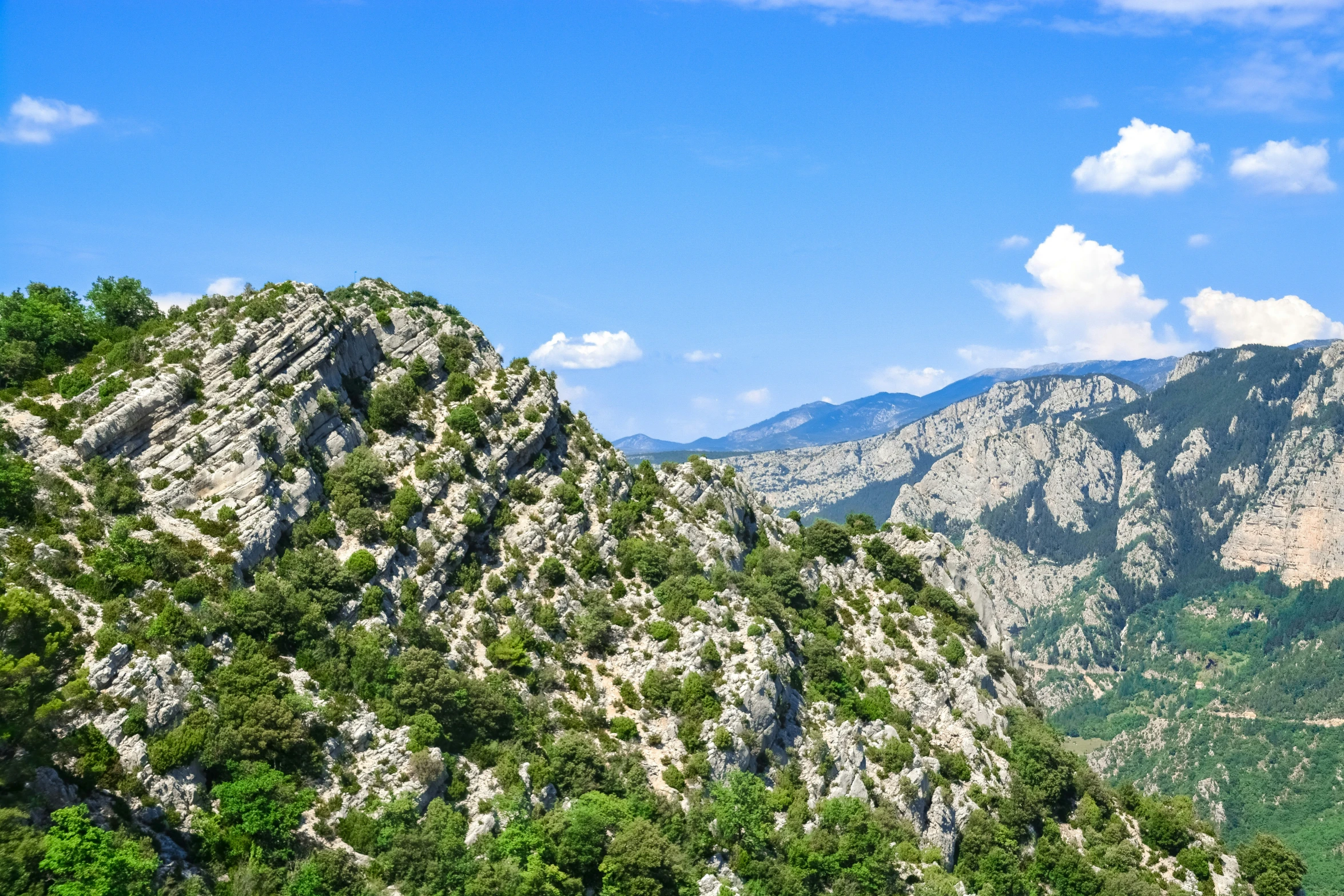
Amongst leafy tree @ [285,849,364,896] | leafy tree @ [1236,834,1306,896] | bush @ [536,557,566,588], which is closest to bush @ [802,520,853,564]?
bush @ [536,557,566,588]

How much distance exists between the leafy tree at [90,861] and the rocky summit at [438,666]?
0.56 feet

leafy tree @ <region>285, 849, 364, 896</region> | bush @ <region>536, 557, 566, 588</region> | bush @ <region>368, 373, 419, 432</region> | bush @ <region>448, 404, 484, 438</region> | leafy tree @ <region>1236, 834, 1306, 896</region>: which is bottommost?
leafy tree @ <region>1236, 834, 1306, 896</region>

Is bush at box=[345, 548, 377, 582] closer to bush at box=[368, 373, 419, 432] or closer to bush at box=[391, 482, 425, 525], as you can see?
bush at box=[391, 482, 425, 525]

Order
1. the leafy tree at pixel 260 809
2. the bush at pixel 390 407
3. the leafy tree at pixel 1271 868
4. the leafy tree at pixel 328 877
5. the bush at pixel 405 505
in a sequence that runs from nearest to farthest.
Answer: the leafy tree at pixel 328 877
the leafy tree at pixel 260 809
the bush at pixel 405 505
the leafy tree at pixel 1271 868
the bush at pixel 390 407

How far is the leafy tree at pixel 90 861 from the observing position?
122ft

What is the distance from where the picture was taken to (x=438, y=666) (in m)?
61.9

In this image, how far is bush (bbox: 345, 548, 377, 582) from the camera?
223 feet

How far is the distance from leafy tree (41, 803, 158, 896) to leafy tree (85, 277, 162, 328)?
54.8 metres

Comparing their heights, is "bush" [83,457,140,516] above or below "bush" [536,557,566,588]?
above

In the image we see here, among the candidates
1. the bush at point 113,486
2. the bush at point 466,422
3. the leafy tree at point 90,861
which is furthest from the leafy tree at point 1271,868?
the bush at point 113,486

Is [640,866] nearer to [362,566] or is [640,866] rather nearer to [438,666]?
[438,666]

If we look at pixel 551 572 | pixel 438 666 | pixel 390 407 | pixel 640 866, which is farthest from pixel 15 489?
pixel 640 866

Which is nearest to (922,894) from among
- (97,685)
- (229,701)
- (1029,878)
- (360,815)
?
(1029,878)

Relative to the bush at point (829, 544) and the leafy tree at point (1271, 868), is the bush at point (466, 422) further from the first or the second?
the leafy tree at point (1271, 868)
